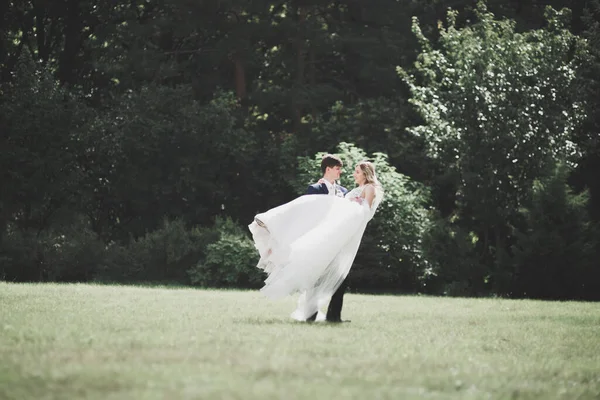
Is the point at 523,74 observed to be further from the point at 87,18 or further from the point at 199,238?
the point at 87,18

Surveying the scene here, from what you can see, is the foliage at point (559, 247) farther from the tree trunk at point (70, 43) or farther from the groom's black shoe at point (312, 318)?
the tree trunk at point (70, 43)

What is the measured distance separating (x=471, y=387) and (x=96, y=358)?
131 inches

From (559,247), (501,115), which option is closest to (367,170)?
(559,247)

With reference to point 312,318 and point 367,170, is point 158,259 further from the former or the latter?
point 367,170

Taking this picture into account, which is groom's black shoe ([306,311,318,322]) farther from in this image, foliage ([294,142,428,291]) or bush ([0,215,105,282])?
bush ([0,215,105,282])

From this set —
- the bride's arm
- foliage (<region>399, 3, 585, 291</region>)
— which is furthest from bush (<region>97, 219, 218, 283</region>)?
the bride's arm

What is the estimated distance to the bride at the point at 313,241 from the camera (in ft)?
43.8

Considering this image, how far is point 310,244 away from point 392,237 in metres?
16.7

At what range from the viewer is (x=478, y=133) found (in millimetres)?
30016

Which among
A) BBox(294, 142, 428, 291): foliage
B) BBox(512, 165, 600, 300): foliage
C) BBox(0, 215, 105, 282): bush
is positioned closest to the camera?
BBox(512, 165, 600, 300): foliage

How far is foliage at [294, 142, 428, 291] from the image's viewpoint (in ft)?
95.8

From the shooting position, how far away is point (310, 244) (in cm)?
1340

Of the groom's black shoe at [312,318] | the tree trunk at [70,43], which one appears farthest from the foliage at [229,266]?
the groom's black shoe at [312,318]

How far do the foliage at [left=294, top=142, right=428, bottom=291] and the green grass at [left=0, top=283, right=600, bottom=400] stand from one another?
43.6 ft
